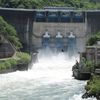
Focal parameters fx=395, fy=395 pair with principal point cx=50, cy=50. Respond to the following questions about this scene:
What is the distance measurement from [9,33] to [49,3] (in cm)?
3110

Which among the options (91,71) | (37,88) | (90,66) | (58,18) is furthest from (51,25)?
(37,88)

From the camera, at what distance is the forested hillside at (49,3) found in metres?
87.5

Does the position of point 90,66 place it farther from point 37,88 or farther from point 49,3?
point 49,3

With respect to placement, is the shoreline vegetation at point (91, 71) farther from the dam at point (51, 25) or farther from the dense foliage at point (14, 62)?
the dam at point (51, 25)

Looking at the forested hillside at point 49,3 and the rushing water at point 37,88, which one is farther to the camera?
the forested hillside at point 49,3

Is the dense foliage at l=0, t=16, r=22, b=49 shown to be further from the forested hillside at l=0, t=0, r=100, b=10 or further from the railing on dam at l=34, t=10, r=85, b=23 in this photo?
the forested hillside at l=0, t=0, r=100, b=10

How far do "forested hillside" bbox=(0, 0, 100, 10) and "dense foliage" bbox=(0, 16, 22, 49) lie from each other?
21469 millimetres

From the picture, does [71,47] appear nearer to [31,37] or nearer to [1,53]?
[31,37]

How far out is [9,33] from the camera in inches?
2537

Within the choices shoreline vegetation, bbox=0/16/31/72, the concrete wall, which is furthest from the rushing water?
the concrete wall

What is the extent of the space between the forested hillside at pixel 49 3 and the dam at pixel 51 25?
16102 mm

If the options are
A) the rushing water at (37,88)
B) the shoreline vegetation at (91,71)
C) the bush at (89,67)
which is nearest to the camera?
the shoreline vegetation at (91,71)

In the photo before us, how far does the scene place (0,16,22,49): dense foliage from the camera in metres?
62.7

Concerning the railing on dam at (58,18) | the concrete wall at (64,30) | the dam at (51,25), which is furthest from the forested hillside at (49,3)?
the concrete wall at (64,30)
